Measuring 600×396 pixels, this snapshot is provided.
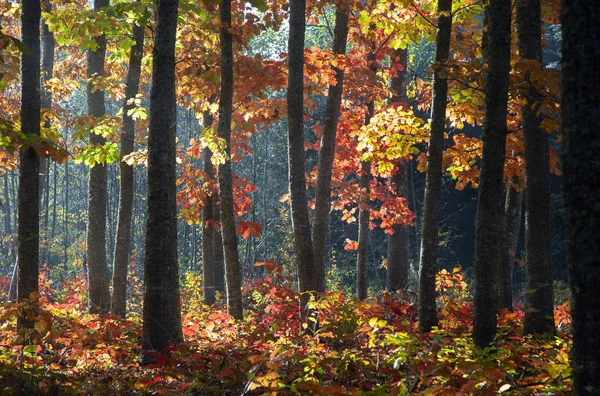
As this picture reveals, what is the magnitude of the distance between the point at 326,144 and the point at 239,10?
144 inches

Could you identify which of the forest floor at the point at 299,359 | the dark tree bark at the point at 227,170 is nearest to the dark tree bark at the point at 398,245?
the forest floor at the point at 299,359

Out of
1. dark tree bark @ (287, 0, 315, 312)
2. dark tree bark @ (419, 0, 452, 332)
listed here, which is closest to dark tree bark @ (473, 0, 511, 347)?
dark tree bark @ (419, 0, 452, 332)

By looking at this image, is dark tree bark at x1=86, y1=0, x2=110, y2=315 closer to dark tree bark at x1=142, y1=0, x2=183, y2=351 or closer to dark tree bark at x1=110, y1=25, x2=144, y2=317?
dark tree bark at x1=110, y1=25, x2=144, y2=317

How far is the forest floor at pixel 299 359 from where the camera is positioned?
179 inches

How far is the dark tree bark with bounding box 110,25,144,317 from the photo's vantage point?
11.5 meters

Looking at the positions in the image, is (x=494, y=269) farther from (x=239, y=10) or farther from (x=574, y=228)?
(x=239, y=10)

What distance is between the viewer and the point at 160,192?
23.6ft

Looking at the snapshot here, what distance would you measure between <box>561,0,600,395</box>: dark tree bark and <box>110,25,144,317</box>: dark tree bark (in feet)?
30.4

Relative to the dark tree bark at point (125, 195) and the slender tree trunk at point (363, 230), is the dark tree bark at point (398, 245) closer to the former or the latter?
the slender tree trunk at point (363, 230)

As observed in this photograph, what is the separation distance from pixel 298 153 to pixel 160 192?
10.8ft

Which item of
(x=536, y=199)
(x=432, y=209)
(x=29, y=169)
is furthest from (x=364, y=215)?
(x=29, y=169)

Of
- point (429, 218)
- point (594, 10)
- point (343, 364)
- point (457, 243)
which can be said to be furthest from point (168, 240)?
point (457, 243)

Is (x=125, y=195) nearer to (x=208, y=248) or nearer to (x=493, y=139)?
(x=208, y=248)

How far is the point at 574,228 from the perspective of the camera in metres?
3.67
